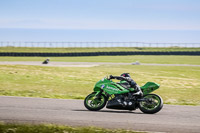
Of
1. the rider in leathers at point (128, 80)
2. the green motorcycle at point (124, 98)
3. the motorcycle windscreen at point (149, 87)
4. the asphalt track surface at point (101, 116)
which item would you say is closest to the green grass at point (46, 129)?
the asphalt track surface at point (101, 116)

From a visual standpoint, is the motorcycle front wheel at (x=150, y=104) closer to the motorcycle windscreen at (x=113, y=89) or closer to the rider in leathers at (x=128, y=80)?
the rider in leathers at (x=128, y=80)

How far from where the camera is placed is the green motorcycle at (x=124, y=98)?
1006 cm

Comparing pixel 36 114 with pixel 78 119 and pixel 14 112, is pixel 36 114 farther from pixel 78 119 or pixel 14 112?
pixel 78 119

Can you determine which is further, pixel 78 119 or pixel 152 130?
pixel 78 119

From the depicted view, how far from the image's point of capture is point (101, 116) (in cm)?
953

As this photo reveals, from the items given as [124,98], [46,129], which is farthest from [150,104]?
[46,129]

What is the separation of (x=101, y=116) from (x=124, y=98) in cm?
111

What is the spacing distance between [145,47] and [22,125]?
94.3 metres

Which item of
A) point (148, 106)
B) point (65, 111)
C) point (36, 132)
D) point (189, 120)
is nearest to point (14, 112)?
point (65, 111)

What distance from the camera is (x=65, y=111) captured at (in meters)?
10.2

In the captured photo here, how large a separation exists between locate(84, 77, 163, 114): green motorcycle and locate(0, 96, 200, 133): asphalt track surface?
217mm

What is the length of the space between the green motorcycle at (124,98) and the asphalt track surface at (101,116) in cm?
22

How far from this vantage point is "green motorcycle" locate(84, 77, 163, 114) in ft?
33.0

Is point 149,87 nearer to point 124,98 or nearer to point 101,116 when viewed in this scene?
point 124,98
